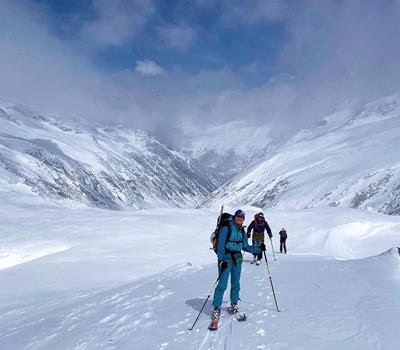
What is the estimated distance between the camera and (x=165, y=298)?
13.9 metres

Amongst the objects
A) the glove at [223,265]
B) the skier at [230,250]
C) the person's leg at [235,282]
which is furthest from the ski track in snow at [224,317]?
the glove at [223,265]

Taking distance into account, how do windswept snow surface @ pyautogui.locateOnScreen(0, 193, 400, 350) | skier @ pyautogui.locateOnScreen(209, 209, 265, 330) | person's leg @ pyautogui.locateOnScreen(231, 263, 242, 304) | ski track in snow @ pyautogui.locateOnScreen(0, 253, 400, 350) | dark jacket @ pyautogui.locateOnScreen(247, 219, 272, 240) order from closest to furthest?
ski track in snow @ pyautogui.locateOnScreen(0, 253, 400, 350)
windswept snow surface @ pyautogui.locateOnScreen(0, 193, 400, 350)
skier @ pyautogui.locateOnScreen(209, 209, 265, 330)
person's leg @ pyautogui.locateOnScreen(231, 263, 242, 304)
dark jacket @ pyautogui.locateOnScreen(247, 219, 272, 240)

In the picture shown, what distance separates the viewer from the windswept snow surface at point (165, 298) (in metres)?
9.70

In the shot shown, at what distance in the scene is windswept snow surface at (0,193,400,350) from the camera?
9.70 meters

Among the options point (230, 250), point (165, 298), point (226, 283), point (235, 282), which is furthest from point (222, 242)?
point (165, 298)

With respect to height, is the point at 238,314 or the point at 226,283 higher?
the point at 226,283

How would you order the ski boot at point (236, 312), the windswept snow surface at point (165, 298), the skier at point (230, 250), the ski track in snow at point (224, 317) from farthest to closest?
the skier at point (230, 250) < the ski boot at point (236, 312) < the windswept snow surface at point (165, 298) < the ski track in snow at point (224, 317)

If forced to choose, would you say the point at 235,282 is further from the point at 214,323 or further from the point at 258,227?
the point at 258,227

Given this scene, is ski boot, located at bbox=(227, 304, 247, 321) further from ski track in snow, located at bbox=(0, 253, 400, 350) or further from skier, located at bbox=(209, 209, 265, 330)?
ski track in snow, located at bbox=(0, 253, 400, 350)

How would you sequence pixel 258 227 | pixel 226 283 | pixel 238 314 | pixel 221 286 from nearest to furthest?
pixel 238 314 → pixel 221 286 → pixel 226 283 → pixel 258 227

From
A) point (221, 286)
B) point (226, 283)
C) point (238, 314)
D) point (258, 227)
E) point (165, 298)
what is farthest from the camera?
point (258, 227)

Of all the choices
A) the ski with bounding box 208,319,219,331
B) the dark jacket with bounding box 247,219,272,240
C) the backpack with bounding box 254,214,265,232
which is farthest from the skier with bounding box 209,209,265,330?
the backpack with bounding box 254,214,265,232

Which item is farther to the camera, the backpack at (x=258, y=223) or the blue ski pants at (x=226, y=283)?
the backpack at (x=258, y=223)

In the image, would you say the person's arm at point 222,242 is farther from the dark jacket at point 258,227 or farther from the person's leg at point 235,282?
the dark jacket at point 258,227
